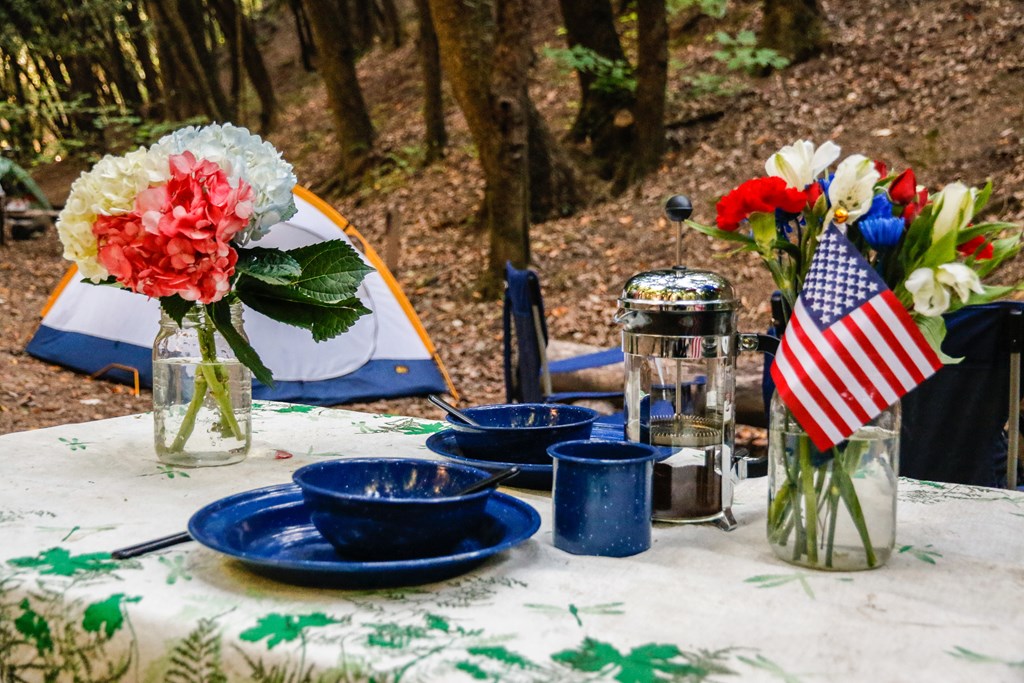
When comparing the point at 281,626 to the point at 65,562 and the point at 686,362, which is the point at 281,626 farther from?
the point at 686,362

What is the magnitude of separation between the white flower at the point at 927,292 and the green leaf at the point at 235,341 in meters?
1.02

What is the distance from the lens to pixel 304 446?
6.23 ft

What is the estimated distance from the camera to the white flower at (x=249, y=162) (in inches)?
62.6

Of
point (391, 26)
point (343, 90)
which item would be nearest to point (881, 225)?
point (343, 90)

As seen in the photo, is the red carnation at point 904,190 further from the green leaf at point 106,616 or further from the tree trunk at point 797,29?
the tree trunk at point 797,29

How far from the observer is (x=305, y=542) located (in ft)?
4.18

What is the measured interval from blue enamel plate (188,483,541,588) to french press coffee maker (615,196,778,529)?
244mm

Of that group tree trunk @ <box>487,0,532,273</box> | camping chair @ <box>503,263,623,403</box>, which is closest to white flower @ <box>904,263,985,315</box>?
camping chair @ <box>503,263,623,403</box>

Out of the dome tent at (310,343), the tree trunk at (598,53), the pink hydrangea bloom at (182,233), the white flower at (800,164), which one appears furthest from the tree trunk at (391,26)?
the white flower at (800,164)

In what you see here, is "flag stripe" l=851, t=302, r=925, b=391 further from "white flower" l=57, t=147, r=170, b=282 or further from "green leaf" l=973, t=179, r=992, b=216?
"white flower" l=57, t=147, r=170, b=282

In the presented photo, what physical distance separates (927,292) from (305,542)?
0.81m

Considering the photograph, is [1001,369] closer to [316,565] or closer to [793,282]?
[793,282]

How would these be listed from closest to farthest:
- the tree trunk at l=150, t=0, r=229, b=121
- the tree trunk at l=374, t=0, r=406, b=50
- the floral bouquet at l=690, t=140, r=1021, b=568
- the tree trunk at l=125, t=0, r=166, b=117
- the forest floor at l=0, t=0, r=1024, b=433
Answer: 1. the floral bouquet at l=690, t=140, r=1021, b=568
2. the forest floor at l=0, t=0, r=1024, b=433
3. the tree trunk at l=150, t=0, r=229, b=121
4. the tree trunk at l=125, t=0, r=166, b=117
5. the tree trunk at l=374, t=0, r=406, b=50

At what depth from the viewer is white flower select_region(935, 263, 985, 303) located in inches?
43.2
